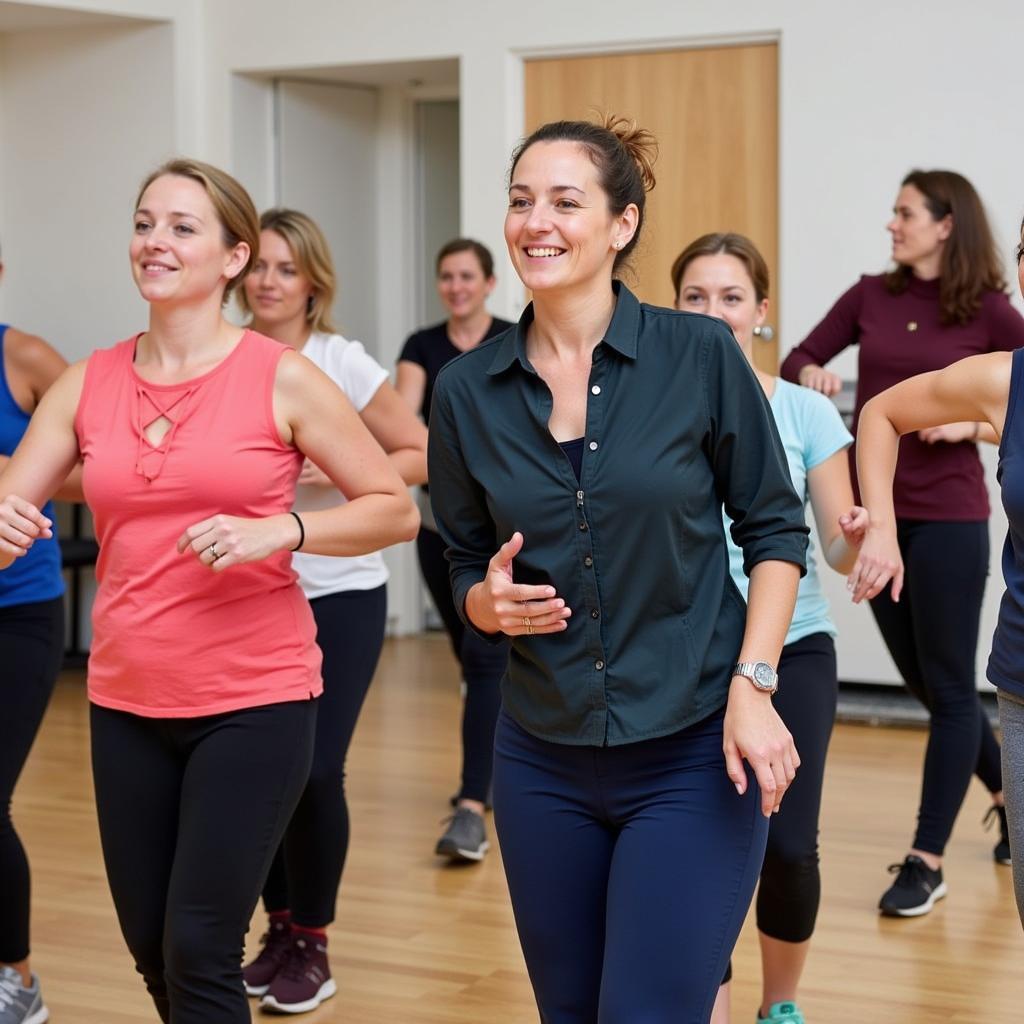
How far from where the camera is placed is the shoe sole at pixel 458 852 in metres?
4.91

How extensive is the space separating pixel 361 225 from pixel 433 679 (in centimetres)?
245

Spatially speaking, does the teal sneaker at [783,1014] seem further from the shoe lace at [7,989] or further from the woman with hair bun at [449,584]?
the shoe lace at [7,989]

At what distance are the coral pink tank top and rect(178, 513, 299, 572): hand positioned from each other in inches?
4.9

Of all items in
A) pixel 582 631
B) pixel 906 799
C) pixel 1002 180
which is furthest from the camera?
pixel 1002 180

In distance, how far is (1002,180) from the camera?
6.70 m

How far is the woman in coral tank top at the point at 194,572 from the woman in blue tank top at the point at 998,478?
80 cm

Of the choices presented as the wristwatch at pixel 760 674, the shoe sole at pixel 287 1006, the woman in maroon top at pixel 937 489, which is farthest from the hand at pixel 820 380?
the wristwatch at pixel 760 674

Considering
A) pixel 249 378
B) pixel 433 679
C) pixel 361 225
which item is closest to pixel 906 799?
pixel 433 679

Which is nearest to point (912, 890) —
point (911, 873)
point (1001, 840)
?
point (911, 873)

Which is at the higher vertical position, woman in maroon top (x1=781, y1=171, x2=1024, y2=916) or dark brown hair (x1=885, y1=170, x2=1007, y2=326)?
dark brown hair (x1=885, y1=170, x2=1007, y2=326)

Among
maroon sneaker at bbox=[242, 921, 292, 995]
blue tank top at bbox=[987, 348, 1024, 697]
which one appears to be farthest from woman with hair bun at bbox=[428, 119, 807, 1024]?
maroon sneaker at bbox=[242, 921, 292, 995]

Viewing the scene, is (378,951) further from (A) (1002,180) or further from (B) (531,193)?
(A) (1002,180)

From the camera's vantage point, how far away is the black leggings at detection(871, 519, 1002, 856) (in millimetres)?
4535

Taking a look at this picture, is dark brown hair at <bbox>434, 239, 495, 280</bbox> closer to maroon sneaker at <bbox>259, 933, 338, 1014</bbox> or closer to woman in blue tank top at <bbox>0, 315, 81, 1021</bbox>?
woman in blue tank top at <bbox>0, 315, 81, 1021</bbox>
